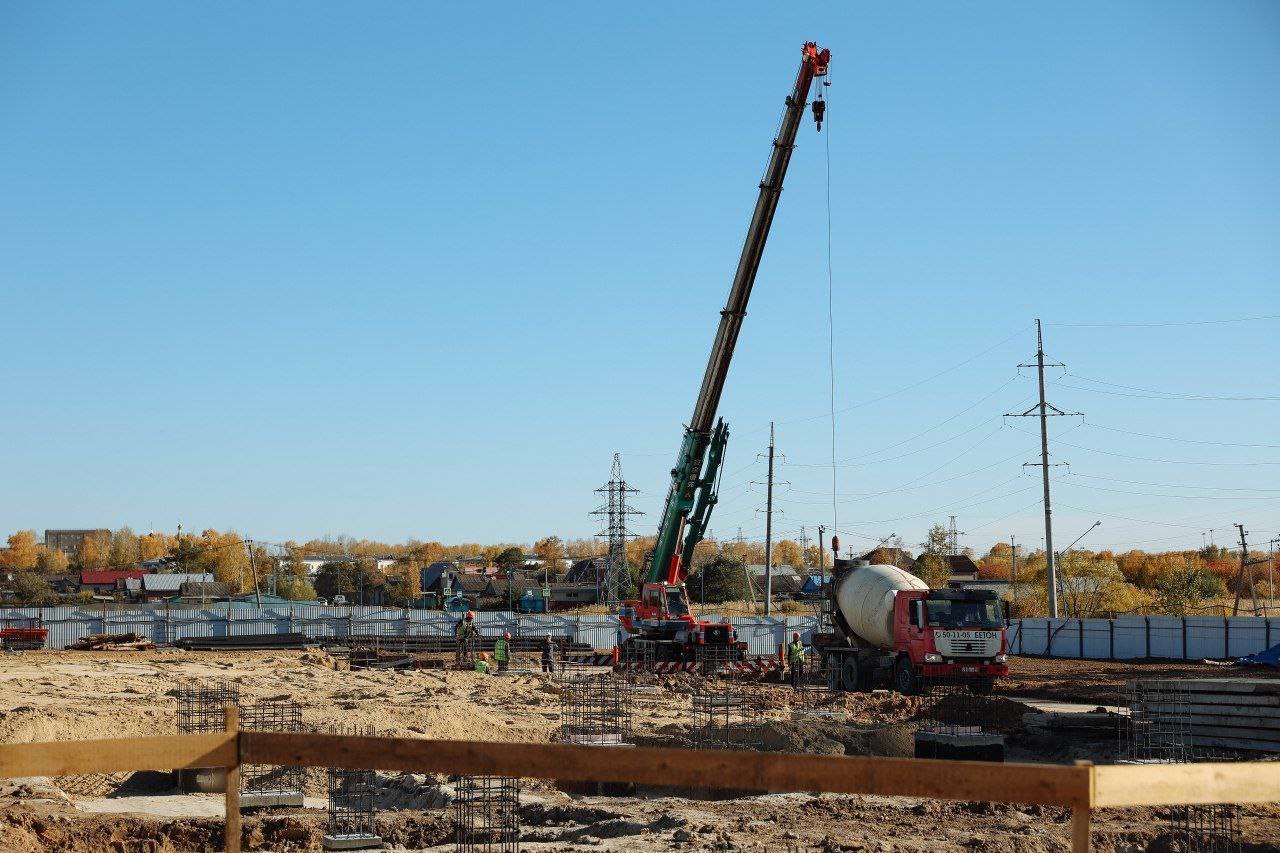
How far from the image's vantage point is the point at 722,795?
589 inches

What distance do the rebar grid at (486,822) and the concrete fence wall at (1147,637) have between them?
33538 mm

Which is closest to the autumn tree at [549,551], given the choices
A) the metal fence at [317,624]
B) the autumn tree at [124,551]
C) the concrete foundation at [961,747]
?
the autumn tree at [124,551]

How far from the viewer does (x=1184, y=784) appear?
4.47 meters

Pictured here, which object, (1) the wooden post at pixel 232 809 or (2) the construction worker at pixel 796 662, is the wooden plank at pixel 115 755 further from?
(2) the construction worker at pixel 796 662

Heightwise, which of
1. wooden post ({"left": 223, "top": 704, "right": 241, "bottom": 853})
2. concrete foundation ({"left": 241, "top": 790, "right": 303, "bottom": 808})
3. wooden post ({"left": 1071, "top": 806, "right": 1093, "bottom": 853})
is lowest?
concrete foundation ({"left": 241, "top": 790, "right": 303, "bottom": 808})

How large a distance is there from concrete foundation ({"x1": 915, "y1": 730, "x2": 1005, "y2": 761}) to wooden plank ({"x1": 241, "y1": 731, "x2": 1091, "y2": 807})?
1207 cm

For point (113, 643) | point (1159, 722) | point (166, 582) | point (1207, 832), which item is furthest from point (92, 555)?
point (1207, 832)

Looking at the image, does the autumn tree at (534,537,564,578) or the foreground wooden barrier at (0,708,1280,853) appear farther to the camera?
the autumn tree at (534,537,564,578)

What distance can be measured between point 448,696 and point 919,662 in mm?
11048

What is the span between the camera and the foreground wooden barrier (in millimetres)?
4379

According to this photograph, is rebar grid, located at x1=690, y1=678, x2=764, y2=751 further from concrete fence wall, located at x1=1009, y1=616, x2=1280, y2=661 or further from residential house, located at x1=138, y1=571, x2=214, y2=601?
residential house, located at x1=138, y1=571, x2=214, y2=601

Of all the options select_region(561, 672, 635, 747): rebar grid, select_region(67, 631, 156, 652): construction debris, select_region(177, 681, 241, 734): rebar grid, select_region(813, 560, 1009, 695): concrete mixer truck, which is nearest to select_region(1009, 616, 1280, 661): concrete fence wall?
select_region(813, 560, 1009, 695): concrete mixer truck

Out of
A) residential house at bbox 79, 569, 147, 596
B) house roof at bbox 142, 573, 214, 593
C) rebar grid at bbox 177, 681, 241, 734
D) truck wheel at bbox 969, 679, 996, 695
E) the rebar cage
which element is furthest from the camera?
residential house at bbox 79, 569, 147, 596

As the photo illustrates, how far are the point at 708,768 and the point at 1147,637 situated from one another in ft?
138
